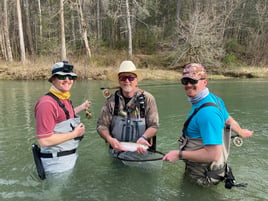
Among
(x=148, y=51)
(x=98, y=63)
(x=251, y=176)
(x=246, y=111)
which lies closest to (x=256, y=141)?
(x=251, y=176)

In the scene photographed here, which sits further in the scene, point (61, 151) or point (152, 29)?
point (152, 29)

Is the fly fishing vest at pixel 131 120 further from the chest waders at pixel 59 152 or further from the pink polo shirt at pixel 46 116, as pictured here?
the pink polo shirt at pixel 46 116

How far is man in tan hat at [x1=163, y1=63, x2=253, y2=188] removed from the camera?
2.79m

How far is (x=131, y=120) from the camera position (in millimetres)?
4211

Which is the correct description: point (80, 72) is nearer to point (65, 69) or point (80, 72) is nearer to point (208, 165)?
point (65, 69)

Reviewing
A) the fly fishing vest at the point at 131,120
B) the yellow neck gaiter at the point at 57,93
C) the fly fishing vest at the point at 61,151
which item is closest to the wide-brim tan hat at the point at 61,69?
the yellow neck gaiter at the point at 57,93

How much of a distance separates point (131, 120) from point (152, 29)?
3590cm

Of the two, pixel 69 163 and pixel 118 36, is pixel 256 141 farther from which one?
pixel 118 36

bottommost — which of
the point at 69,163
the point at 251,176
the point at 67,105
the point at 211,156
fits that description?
the point at 251,176

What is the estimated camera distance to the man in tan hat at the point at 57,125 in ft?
10.6

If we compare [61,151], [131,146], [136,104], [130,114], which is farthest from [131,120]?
[61,151]

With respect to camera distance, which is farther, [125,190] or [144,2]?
[144,2]

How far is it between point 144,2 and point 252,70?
20091mm

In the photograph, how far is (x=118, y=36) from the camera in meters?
45.5
